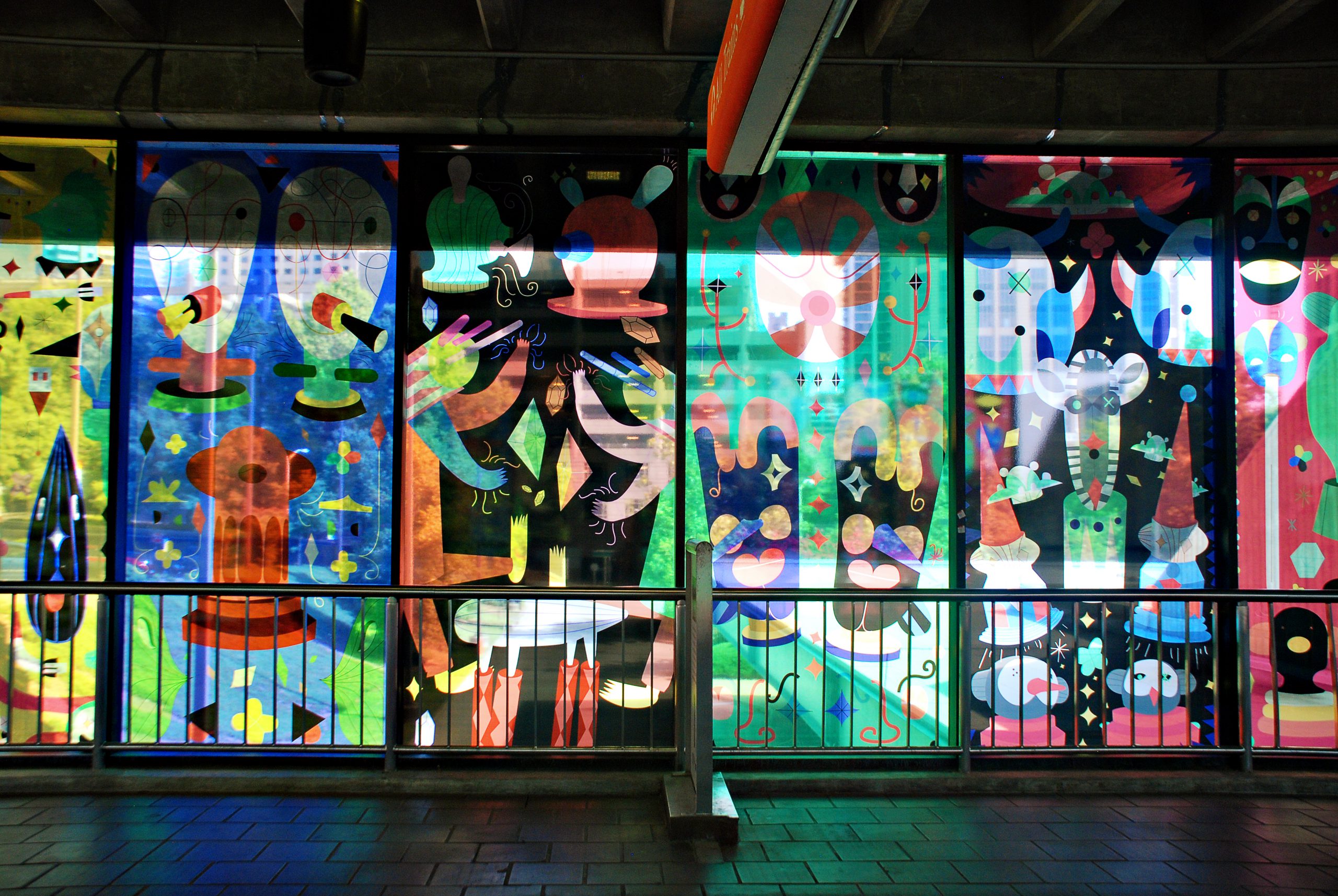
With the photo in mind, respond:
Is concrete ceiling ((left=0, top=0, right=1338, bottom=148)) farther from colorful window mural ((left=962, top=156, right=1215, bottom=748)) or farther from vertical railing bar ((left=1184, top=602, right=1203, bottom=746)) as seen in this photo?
vertical railing bar ((left=1184, top=602, right=1203, bottom=746))

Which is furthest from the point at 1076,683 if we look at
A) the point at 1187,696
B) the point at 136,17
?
the point at 136,17

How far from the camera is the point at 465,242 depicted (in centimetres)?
509

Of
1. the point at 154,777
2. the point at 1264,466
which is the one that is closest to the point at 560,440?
the point at 154,777

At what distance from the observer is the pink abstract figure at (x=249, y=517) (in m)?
4.95

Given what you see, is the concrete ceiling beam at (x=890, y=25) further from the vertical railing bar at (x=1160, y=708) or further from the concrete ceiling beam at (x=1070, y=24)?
the vertical railing bar at (x=1160, y=708)

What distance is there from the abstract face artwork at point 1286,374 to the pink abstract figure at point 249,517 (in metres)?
6.25

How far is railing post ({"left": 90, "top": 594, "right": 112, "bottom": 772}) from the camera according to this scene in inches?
173

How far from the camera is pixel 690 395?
5.10 metres

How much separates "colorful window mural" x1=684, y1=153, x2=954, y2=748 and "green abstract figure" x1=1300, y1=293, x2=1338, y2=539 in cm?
248

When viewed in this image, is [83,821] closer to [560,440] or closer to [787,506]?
[560,440]

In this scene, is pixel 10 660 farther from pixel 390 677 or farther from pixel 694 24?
pixel 694 24

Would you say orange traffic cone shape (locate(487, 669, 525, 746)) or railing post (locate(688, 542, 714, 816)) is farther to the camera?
orange traffic cone shape (locate(487, 669, 525, 746))

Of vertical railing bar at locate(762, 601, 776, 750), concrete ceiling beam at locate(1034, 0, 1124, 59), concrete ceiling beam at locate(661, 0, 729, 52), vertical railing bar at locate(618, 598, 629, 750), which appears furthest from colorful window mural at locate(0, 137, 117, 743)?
concrete ceiling beam at locate(1034, 0, 1124, 59)

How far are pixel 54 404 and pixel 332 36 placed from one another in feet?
12.1
